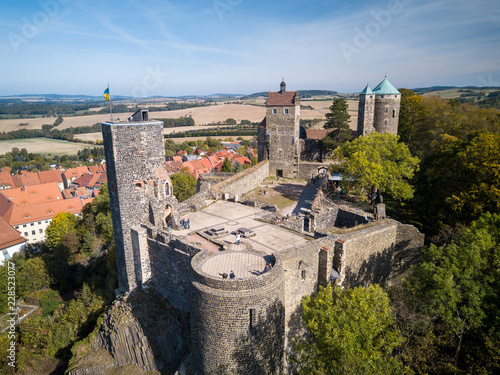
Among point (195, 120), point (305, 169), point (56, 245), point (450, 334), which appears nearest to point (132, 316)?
point (450, 334)

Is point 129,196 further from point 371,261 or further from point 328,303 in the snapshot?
point 371,261

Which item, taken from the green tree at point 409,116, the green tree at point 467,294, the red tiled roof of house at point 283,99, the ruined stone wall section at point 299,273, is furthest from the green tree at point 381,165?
the green tree at point 409,116

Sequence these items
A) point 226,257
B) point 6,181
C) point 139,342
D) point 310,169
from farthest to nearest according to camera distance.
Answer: point 6,181 → point 310,169 → point 139,342 → point 226,257

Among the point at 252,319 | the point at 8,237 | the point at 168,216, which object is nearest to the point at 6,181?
the point at 8,237

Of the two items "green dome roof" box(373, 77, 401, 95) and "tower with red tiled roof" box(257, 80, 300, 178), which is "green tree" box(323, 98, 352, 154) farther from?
"tower with red tiled roof" box(257, 80, 300, 178)

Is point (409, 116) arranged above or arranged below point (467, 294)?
above

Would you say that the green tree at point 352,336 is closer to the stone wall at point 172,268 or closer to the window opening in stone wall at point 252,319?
the window opening in stone wall at point 252,319

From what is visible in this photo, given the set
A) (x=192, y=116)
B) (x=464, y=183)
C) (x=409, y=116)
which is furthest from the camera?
(x=192, y=116)

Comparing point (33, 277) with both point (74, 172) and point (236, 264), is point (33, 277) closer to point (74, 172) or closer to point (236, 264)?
point (236, 264)
